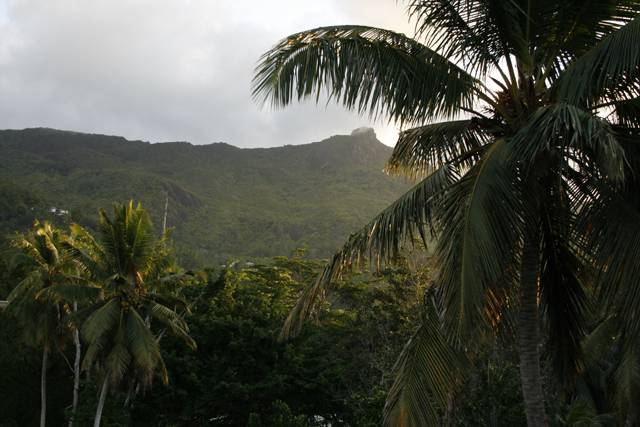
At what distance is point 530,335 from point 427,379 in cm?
95

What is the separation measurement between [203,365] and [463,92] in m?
11.8

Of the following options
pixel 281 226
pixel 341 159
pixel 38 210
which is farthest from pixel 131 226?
pixel 341 159

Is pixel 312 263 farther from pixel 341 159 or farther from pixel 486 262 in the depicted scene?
pixel 341 159

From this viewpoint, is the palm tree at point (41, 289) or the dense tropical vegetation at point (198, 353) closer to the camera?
the dense tropical vegetation at point (198, 353)

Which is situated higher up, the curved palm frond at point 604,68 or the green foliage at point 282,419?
the curved palm frond at point 604,68

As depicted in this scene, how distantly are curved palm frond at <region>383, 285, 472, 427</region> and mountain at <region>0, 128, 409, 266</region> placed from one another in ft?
123

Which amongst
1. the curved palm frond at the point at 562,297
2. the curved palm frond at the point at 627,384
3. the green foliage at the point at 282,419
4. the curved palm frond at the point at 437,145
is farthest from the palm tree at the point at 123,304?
the curved palm frond at the point at 627,384

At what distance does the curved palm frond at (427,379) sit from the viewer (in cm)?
312

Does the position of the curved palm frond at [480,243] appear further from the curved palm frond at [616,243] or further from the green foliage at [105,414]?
the green foliage at [105,414]

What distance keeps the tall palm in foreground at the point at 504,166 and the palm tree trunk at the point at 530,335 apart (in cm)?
1

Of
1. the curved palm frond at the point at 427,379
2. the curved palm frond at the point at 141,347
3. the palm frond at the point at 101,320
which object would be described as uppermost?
the curved palm frond at the point at 427,379

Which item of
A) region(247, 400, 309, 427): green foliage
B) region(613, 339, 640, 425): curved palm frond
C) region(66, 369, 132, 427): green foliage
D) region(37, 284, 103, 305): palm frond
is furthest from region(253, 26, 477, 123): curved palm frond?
region(66, 369, 132, 427): green foliage

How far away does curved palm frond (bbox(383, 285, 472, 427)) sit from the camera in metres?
3.12

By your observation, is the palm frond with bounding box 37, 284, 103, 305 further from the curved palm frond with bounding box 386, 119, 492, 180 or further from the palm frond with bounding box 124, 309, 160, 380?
the curved palm frond with bounding box 386, 119, 492, 180
